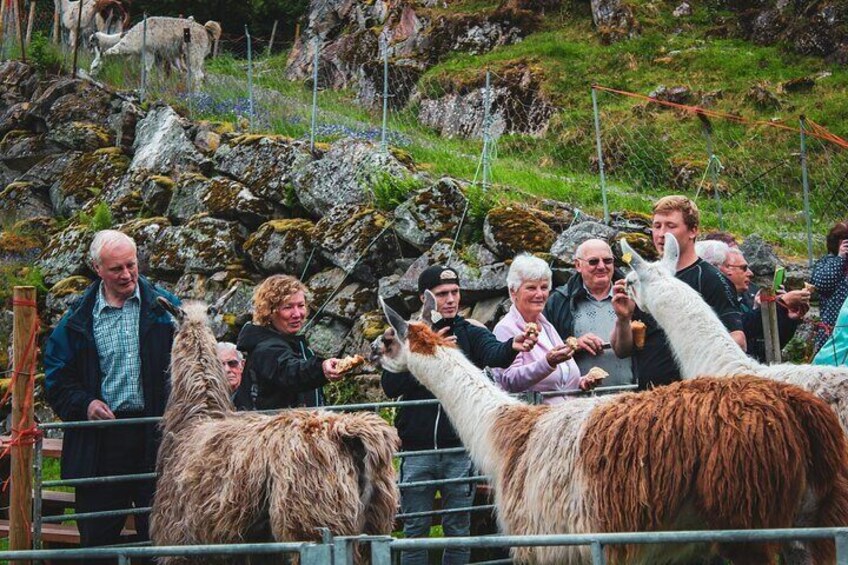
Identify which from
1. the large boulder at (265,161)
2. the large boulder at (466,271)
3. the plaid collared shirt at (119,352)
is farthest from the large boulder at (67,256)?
the plaid collared shirt at (119,352)

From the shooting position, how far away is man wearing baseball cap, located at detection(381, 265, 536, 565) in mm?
6055

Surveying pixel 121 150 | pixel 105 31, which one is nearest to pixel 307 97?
pixel 121 150

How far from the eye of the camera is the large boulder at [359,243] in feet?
36.6

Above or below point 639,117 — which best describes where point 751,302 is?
below

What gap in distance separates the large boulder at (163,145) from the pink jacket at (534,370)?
8.60 m

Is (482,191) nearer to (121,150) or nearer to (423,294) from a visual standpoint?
(423,294)

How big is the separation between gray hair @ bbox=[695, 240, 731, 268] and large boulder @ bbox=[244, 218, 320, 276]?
5.61 metres

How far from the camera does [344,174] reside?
1206 centimetres

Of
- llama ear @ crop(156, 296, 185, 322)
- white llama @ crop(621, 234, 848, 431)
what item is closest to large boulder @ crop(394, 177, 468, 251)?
white llama @ crop(621, 234, 848, 431)

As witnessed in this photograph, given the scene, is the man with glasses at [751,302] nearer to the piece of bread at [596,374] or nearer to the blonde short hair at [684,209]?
the blonde short hair at [684,209]

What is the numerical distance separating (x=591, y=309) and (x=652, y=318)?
1.71 feet

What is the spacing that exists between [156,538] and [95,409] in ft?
2.89

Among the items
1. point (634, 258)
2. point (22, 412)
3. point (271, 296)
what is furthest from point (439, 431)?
point (22, 412)

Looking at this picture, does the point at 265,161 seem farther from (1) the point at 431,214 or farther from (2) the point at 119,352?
(2) the point at 119,352
